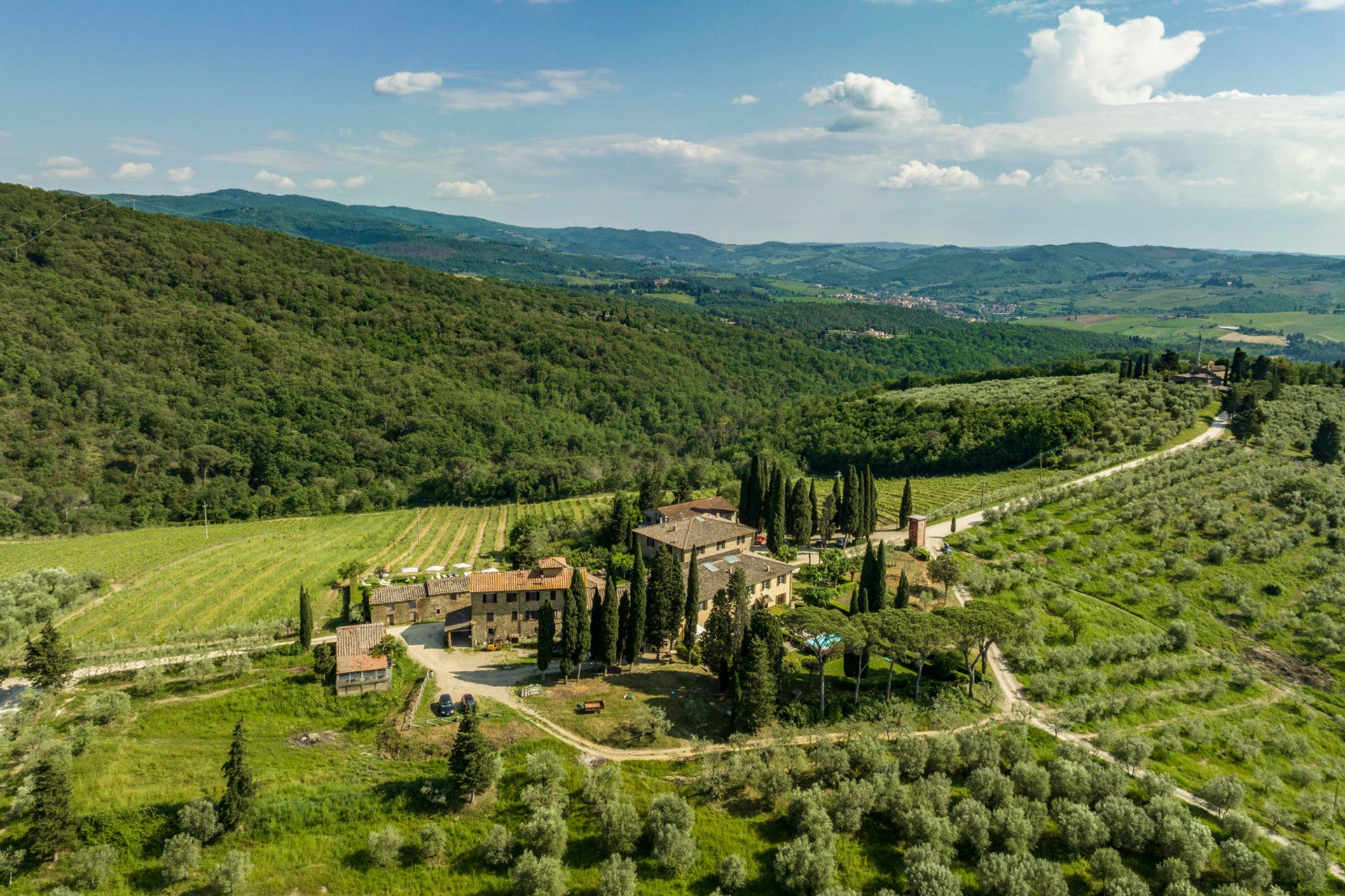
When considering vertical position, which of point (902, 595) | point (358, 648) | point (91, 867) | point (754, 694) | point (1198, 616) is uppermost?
point (902, 595)

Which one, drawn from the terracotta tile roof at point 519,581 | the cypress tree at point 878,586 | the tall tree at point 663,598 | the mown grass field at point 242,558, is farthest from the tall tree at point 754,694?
the mown grass field at point 242,558

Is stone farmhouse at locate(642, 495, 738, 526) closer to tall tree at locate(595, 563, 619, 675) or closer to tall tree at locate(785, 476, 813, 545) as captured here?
tall tree at locate(785, 476, 813, 545)

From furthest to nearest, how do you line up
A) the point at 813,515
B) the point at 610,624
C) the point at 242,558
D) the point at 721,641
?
1. the point at 242,558
2. the point at 813,515
3. the point at 610,624
4. the point at 721,641

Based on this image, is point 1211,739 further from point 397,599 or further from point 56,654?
point 56,654

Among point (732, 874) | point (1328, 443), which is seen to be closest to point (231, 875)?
point (732, 874)

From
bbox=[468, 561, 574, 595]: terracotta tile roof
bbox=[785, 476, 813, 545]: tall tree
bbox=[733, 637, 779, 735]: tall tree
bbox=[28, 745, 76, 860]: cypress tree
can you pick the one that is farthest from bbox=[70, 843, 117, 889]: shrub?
bbox=[785, 476, 813, 545]: tall tree

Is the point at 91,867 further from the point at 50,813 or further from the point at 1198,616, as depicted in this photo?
the point at 1198,616
